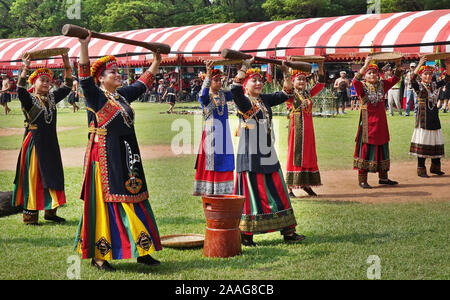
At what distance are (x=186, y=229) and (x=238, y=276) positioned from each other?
6.15 feet

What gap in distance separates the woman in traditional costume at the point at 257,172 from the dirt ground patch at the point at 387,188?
2534 millimetres

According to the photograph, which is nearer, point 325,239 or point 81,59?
point 81,59

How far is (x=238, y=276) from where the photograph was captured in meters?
4.84

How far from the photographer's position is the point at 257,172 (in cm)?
589

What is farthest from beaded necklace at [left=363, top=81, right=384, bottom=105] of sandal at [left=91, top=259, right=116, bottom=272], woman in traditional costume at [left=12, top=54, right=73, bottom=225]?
sandal at [left=91, top=259, right=116, bottom=272]

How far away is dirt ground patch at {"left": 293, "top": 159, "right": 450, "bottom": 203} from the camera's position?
836 cm

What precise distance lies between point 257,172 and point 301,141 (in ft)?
8.85

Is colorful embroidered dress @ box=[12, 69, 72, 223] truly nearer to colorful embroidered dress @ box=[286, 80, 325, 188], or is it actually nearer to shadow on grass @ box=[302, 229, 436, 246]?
shadow on grass @ box=[302, 229, 436, 246]

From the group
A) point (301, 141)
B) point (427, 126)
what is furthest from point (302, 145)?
point (427, 126)

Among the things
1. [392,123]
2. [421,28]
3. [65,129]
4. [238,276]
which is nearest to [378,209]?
[238,276]

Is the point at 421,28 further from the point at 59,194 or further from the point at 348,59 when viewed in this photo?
the point at 59,194

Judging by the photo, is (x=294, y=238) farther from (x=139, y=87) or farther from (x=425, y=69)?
(x=425, y=69)

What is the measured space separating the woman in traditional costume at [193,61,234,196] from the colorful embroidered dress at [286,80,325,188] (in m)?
1.08

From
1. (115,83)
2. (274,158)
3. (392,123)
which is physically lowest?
(392,123)
